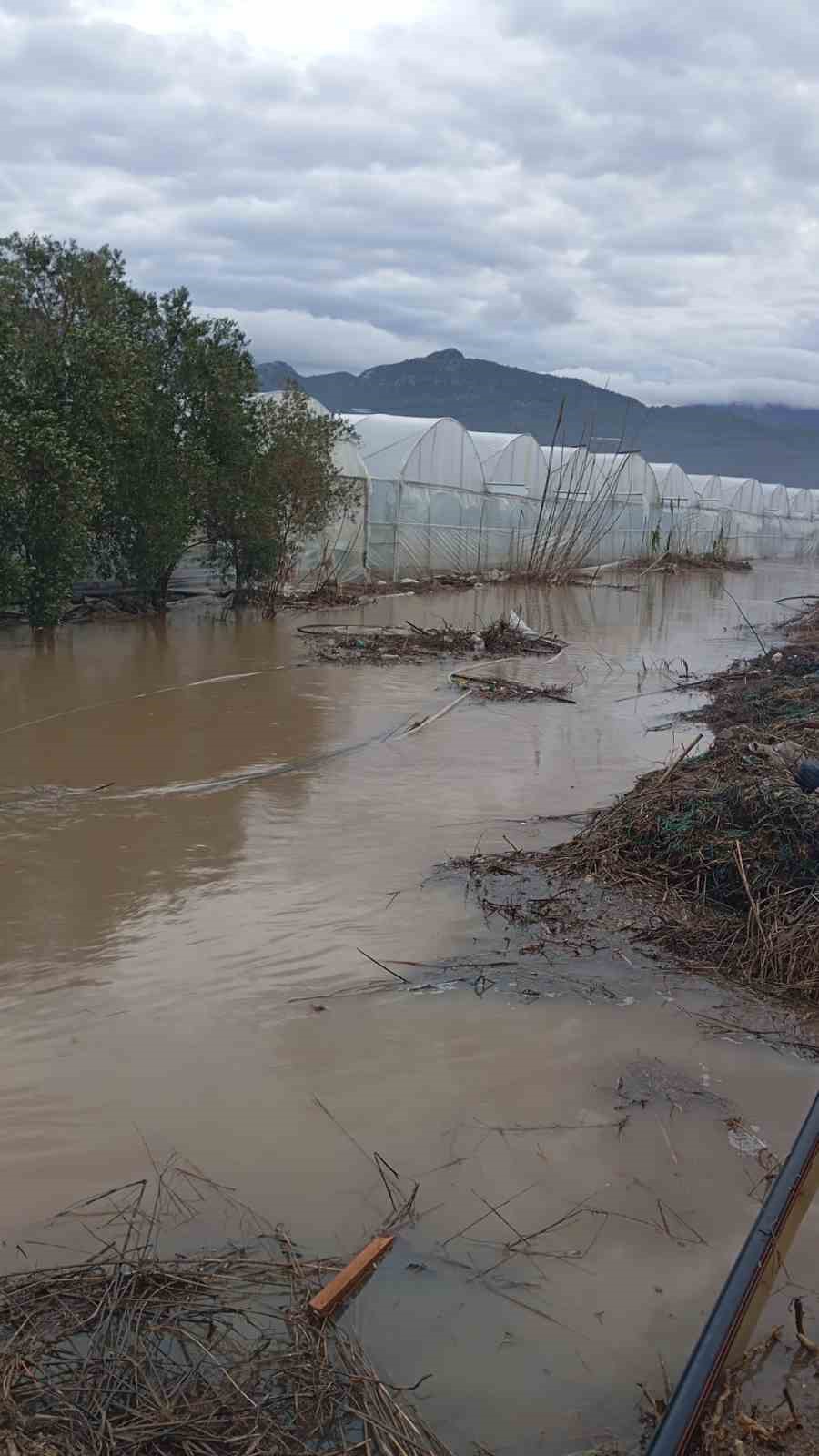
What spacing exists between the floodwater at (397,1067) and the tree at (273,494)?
32.2 ft

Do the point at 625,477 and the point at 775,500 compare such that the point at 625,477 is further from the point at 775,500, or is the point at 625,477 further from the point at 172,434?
the point at 172,434

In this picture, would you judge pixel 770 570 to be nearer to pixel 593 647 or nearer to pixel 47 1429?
pixel 593 647

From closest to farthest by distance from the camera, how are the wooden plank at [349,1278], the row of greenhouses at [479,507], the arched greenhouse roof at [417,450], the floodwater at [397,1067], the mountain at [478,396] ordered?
the wooden plank at [349,1278] < the floodwater at [397,1067] < the row of greenhouses at [479,507] < the arched greenhouse roof at [417,450] < the mountain at [478,396]

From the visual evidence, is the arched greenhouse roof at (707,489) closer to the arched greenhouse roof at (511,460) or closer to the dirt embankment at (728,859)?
the arched greenhouse roof at (511,460)

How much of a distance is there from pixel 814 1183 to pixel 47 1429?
213cm

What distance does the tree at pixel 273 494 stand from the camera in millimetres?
17891

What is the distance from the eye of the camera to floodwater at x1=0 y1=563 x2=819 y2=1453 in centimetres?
300

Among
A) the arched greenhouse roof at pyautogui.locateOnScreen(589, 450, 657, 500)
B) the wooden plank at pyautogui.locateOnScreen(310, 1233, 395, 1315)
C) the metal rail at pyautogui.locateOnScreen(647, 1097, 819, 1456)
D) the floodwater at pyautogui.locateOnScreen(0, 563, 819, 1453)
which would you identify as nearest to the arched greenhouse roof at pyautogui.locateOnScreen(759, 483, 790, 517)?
the arched greenhouse roof at pyautogui.locateOnScreen(589, 450, 657, 500)

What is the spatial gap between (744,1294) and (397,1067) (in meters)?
1.78

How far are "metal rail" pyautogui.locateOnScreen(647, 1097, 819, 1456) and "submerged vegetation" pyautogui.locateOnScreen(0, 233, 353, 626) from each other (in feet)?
39.0

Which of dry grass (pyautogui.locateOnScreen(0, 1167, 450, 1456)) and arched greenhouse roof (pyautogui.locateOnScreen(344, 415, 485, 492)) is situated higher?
arched greenhouse roof (pyautogui.locateOnScreen(344, 415, 485, 492))

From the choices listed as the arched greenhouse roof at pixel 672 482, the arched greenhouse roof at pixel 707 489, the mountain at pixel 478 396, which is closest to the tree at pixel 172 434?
the arched greenhouse roof at pixel 672 482

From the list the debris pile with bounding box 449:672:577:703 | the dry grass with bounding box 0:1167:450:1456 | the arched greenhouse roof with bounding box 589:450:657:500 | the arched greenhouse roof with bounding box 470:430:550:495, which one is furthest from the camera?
the arched greenhouse roof with bounding box 589:450:657:500

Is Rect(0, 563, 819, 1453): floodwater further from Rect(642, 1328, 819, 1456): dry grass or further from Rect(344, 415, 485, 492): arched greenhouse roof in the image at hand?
Rect(344, 415, 485, 492): arched greenhouse roof
